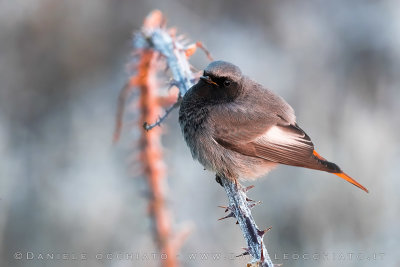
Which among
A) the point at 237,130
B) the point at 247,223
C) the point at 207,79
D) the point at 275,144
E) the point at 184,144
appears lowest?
the point at 247,223

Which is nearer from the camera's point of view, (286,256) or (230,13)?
(286,256)

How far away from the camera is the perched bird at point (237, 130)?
14.7ft

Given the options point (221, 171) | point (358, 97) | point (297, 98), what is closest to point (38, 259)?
point (221, 171)

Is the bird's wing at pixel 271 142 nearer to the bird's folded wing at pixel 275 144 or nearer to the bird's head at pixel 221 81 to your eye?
the bird's folded wing at pixel 275 144

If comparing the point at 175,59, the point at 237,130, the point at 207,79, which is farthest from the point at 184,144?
the point at 175,59

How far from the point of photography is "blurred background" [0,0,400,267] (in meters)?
6.07

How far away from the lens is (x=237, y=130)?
178 inches

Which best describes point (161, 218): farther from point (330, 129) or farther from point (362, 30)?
point (362, 30)

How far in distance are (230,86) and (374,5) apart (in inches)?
174

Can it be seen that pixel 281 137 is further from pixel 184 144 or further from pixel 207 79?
pixel 184 144

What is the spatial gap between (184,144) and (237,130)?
2.52m

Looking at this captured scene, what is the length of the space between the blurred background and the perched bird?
131cm

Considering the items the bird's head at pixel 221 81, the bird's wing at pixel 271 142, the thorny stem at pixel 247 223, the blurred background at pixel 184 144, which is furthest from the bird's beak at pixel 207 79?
the blurred background at pixel 184 144

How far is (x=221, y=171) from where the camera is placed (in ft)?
14.7
